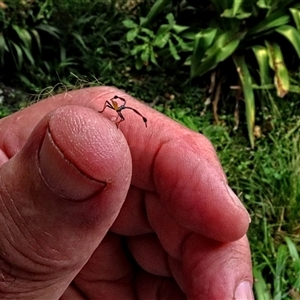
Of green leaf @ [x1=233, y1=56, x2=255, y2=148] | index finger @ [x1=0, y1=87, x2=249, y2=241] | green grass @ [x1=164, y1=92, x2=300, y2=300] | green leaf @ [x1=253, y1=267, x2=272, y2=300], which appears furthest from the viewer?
green leaf @ [x1=233, y1=56, x2=255, y2=148]

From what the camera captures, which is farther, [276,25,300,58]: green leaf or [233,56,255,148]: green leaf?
[276,25,300,58]: green leaf

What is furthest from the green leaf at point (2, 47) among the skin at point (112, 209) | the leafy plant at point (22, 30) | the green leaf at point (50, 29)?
the skin at point (112, 209)

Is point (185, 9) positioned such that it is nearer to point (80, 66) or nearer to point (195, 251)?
point (80, 66)

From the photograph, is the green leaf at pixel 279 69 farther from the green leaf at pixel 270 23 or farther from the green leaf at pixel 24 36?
the green leaf at pixel 24 36

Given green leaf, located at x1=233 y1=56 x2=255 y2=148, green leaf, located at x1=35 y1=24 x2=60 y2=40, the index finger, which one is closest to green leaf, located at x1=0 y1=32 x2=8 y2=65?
green leaf, located at x1=35 y1=24 x2=60 y2=40

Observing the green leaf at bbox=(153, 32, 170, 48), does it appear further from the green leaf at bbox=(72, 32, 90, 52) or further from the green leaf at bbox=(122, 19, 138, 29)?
the green leaf at bbox=(72, 32, 90, 52)

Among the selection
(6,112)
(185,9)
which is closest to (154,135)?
(6,112)

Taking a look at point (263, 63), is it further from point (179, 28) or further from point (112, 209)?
point (112, 209)
